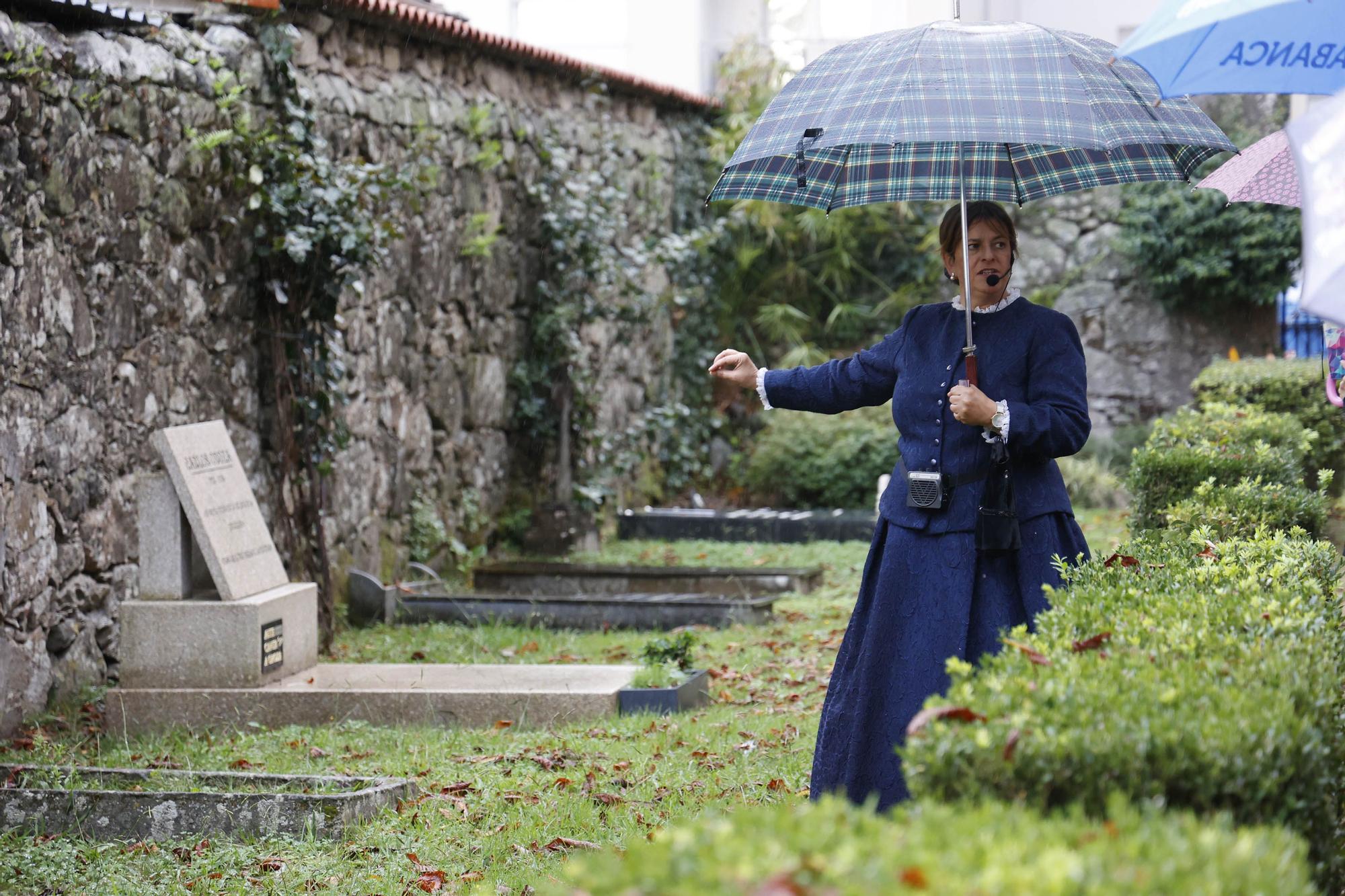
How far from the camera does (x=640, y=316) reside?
1096cm

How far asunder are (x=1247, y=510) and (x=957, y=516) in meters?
1.72

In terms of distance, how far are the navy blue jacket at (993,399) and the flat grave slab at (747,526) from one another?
22.7 ft

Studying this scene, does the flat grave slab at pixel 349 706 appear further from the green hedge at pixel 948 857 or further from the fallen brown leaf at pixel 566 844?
the green hedge at pixel 948 857

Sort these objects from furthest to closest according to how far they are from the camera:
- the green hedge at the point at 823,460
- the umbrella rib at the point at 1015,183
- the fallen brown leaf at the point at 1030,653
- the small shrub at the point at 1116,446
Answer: the small shrub at the point at 1116,446 < the green hedge at the point at 823,460 < the umbrella rib at the point at 1015,183 < the fallen brown leaf at the point at 1030,653

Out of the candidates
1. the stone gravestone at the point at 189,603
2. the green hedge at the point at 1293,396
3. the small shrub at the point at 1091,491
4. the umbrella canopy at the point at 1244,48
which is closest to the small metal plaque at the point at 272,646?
the stone gravestone at the point at 189,603

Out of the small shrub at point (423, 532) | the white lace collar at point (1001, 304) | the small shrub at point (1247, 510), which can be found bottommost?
the small shrub at point (423, 532)

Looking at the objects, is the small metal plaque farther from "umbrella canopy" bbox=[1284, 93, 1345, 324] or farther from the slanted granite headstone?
"umbrella canopy" bbox=[1284, 93, 1345, 324]

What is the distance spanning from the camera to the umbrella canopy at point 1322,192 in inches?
95.7

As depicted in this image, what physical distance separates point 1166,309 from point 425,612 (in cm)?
867

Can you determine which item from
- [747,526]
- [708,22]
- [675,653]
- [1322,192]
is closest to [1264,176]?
[1322,192]

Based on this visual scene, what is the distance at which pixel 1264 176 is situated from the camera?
476cm

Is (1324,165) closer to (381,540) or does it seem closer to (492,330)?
(381,540)

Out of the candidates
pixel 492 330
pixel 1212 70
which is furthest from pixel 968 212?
pixel 492 330

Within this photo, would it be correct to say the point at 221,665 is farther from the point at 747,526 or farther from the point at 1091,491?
the point at 1091,491
